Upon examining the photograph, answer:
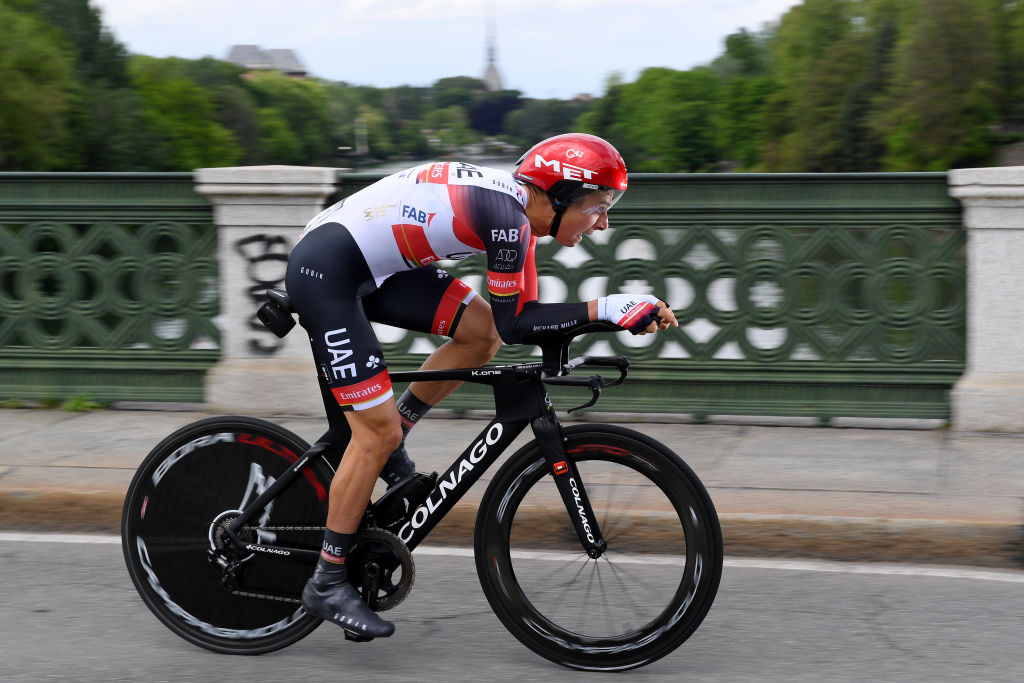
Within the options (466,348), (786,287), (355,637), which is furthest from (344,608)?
(786,287)

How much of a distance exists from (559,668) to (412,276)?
4.54 ft

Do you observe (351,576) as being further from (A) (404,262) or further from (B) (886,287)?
(B) (886,287)

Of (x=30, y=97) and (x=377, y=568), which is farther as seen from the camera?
(x=30, y=97)

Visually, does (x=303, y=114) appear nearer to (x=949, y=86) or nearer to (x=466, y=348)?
(x=949, y=86)

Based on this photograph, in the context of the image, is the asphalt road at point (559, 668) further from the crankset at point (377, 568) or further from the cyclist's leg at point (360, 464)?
the cyclist's leg at point (360, 464)

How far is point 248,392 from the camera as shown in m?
7.95

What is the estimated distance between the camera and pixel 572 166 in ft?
12.5

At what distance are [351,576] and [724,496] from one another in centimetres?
238

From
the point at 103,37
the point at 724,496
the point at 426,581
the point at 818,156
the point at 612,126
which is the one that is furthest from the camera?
the point at 612,126

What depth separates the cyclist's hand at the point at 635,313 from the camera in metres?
3.60

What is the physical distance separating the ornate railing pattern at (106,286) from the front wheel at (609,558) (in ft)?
14.9

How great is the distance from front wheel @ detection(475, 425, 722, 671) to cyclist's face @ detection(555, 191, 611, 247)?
0.62 meters

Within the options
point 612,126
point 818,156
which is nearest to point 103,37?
point 818,156

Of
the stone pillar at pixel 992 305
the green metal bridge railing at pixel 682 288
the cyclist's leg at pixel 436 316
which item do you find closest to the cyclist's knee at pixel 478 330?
Answer: the cyclist's leg at pixel 436 316
